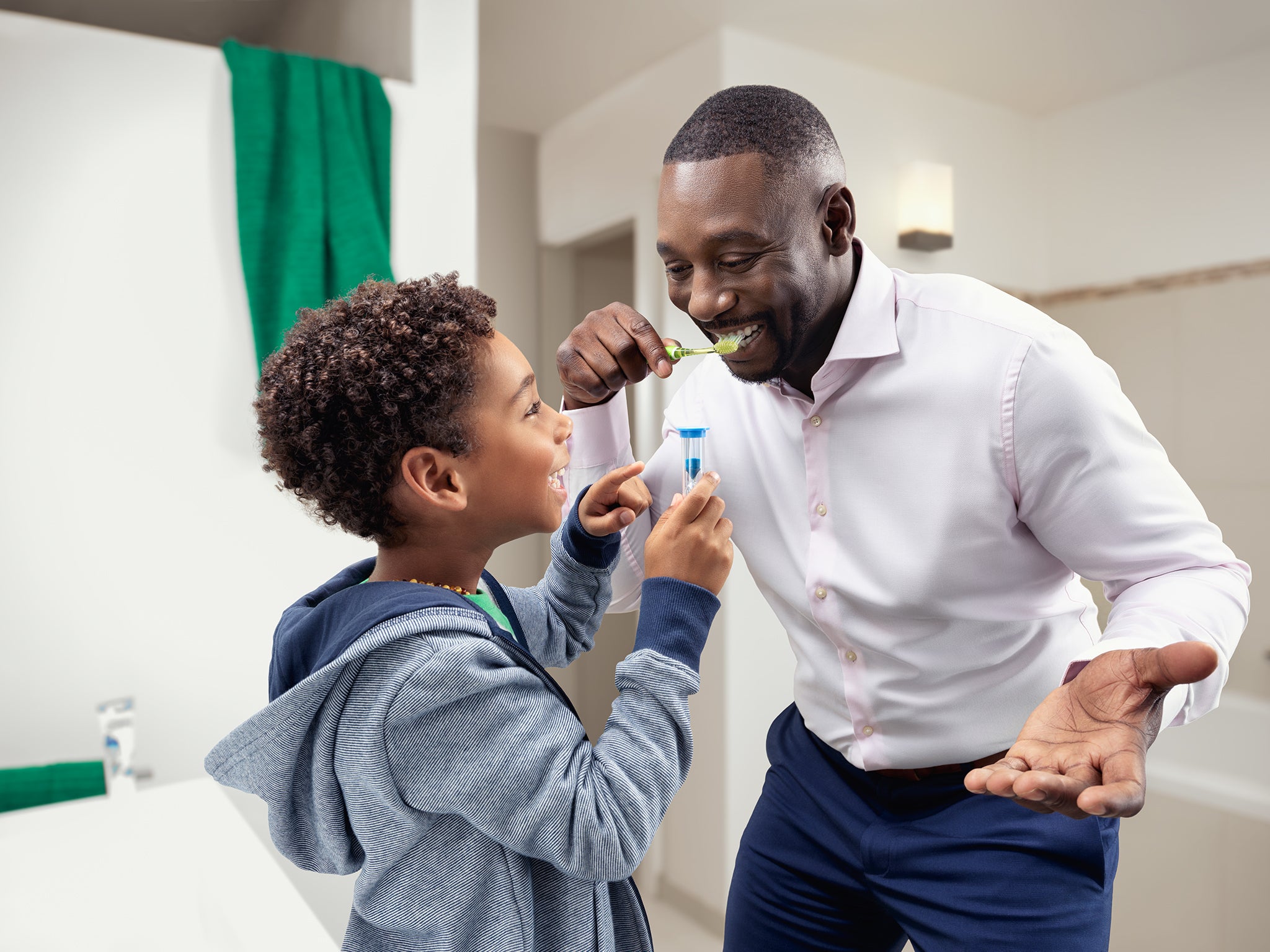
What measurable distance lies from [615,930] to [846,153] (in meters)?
1.96

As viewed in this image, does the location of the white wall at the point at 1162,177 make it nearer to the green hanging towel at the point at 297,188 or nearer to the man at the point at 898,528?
the man at the point at 898,528

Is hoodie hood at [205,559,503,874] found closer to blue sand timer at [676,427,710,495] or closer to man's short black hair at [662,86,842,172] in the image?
blue sand timer at [676,427,710,495]

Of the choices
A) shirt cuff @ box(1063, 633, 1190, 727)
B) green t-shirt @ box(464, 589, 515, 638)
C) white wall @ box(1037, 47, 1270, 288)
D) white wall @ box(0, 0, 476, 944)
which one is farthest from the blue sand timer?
white wall @ box(1037, 47, 1270, 288)

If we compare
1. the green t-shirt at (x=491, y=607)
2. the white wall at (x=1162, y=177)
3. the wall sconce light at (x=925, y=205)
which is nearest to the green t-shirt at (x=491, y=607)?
the green t-shirt at (x=491, y=607)

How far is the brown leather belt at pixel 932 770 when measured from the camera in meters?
0.97

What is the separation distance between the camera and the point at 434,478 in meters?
0.77

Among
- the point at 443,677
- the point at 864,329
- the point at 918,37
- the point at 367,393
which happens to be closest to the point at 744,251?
the point at 864,329

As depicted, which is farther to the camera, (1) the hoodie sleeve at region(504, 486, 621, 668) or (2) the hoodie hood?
(1) the hoodie sleeve at region(504, 486, 621, 668)

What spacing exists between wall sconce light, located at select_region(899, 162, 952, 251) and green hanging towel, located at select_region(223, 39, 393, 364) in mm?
1344

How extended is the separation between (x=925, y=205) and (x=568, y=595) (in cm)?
176

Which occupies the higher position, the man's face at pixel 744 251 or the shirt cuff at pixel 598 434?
the man's face at pixel 744 251

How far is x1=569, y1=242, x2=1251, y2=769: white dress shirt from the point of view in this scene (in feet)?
2.72

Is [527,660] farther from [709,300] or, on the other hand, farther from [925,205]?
[925,205]

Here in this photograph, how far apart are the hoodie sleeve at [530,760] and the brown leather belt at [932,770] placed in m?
0.39
